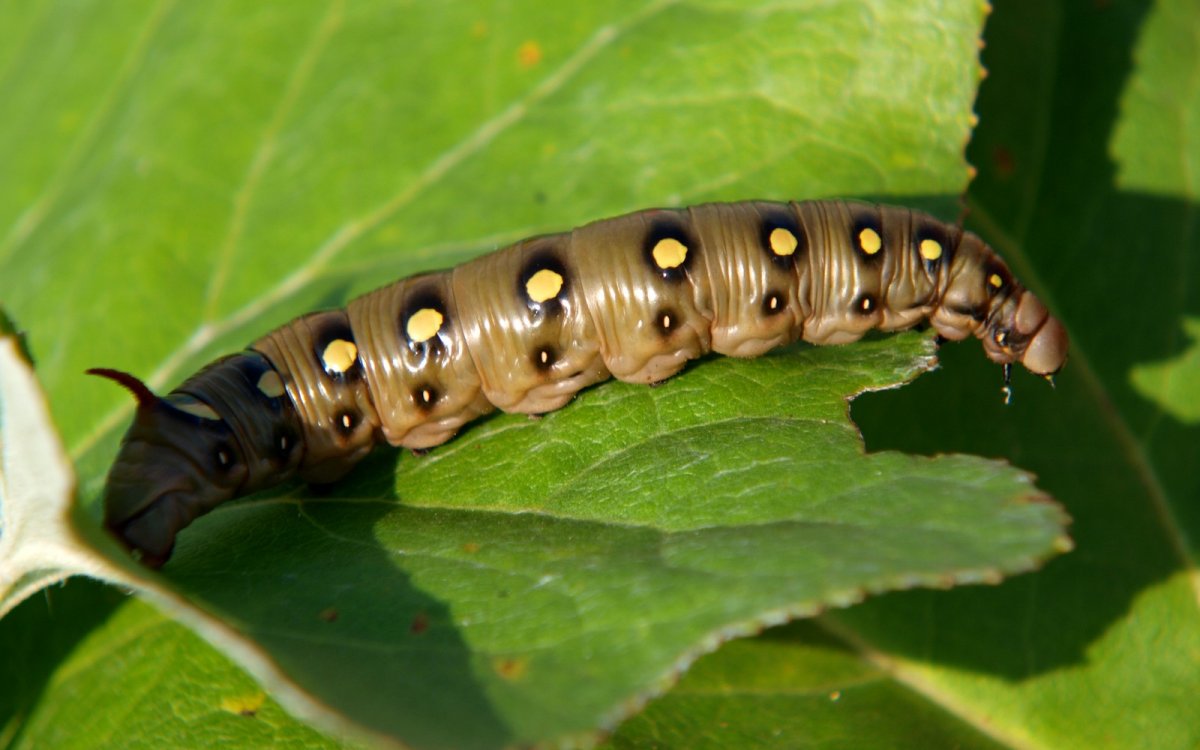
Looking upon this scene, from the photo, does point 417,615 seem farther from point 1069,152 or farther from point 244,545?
point 1069,152

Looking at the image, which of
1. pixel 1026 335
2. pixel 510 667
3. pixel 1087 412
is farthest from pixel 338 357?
pixel 1087 412

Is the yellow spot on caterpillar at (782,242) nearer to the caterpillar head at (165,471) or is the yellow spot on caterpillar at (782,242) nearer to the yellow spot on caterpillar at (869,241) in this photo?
the yellow spot on caterpillar at (869,241)

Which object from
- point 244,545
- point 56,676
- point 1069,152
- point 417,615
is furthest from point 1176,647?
point 56,676

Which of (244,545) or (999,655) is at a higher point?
(244,545)

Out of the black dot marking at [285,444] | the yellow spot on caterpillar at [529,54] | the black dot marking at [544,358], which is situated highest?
the yellow spot on caterpillar at [529,54]

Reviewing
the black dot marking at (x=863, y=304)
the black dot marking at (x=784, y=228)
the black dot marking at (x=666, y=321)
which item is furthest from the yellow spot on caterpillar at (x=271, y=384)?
the black dot marking at (x=863, y=304)

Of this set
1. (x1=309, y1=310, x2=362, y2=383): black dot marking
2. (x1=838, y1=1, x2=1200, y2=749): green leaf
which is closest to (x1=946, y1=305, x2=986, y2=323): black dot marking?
(x1=838, y1=1, x2=1200, y2=749): green leaf

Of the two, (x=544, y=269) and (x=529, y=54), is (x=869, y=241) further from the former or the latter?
(x=529, y=54)
